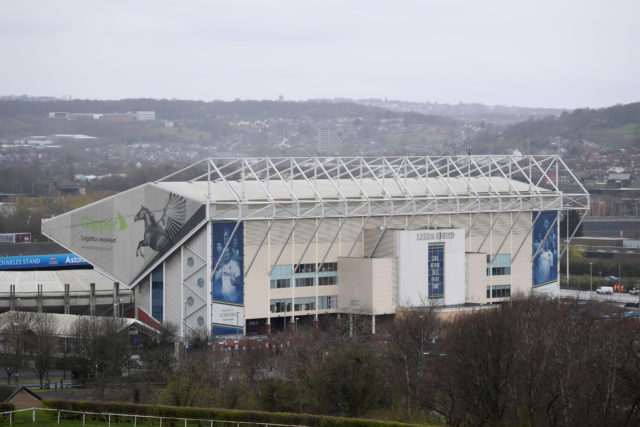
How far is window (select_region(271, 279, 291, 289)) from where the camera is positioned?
67.2 m

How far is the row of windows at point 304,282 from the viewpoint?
67438mm

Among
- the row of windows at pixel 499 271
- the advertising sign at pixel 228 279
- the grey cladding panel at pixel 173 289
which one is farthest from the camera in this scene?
the row of windows at pixel 499 271

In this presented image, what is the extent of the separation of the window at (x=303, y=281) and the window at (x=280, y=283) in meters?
0.67

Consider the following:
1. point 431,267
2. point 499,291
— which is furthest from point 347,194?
point 499,291

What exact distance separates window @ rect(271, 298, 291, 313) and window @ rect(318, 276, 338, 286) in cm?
253

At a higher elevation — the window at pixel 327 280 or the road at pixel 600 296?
the window at pixel 327 280

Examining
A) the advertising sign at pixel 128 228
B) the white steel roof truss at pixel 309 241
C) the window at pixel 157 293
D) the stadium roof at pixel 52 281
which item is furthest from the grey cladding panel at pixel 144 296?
the white steel roof truss at pixel 309 241

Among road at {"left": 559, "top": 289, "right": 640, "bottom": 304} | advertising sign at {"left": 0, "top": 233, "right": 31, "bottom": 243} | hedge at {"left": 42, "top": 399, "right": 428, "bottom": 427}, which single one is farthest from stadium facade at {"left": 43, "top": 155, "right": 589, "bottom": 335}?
advertising sign at {"left": 0, "top": 233, "right": 31, "bottom": 243}

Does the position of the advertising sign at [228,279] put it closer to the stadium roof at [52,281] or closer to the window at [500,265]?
the stadium roof at [52,281]

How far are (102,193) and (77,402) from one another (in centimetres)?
14656

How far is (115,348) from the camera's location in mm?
56844

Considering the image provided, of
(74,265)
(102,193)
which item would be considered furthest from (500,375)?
(102,193)

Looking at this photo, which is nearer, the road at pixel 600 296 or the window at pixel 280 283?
the window at pixel 280 283

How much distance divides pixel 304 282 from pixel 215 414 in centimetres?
2801
